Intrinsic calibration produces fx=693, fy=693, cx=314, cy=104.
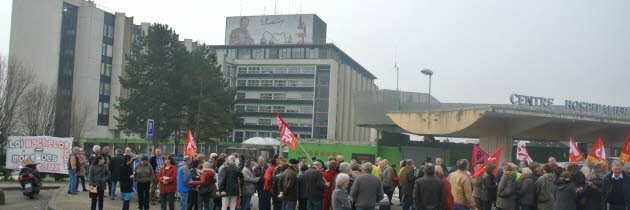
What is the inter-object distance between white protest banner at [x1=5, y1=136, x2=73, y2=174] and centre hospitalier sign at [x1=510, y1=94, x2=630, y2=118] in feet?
102

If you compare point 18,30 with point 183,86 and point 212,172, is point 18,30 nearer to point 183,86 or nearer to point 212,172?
point 183,86

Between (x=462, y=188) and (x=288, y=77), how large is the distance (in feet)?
327

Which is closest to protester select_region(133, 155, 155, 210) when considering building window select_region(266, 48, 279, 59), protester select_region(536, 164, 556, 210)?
protester select_region(536, 164, 556, 210)

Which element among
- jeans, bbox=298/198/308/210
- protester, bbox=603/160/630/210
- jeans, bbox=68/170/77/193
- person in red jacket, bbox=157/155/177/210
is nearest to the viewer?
protester, bbox=603/160/630/210

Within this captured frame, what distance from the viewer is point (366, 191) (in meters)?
12.8

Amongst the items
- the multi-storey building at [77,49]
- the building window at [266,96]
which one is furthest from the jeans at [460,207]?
the building window at [266,96]

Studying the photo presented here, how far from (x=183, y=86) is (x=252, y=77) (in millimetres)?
58018

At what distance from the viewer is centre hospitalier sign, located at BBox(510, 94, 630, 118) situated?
47031 millimetres

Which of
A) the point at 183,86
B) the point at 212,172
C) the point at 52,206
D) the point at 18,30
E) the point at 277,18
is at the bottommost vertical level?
the point at 52,206

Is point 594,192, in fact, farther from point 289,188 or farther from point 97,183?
point 97,183

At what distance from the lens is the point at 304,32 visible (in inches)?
4560

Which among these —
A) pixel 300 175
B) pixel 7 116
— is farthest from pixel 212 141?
pixel 300 175

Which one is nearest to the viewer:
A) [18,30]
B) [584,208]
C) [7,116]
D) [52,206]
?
[584,208]

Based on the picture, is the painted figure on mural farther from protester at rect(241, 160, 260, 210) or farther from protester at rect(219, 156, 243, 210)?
protester at rect(219, 156, 243, 210)
